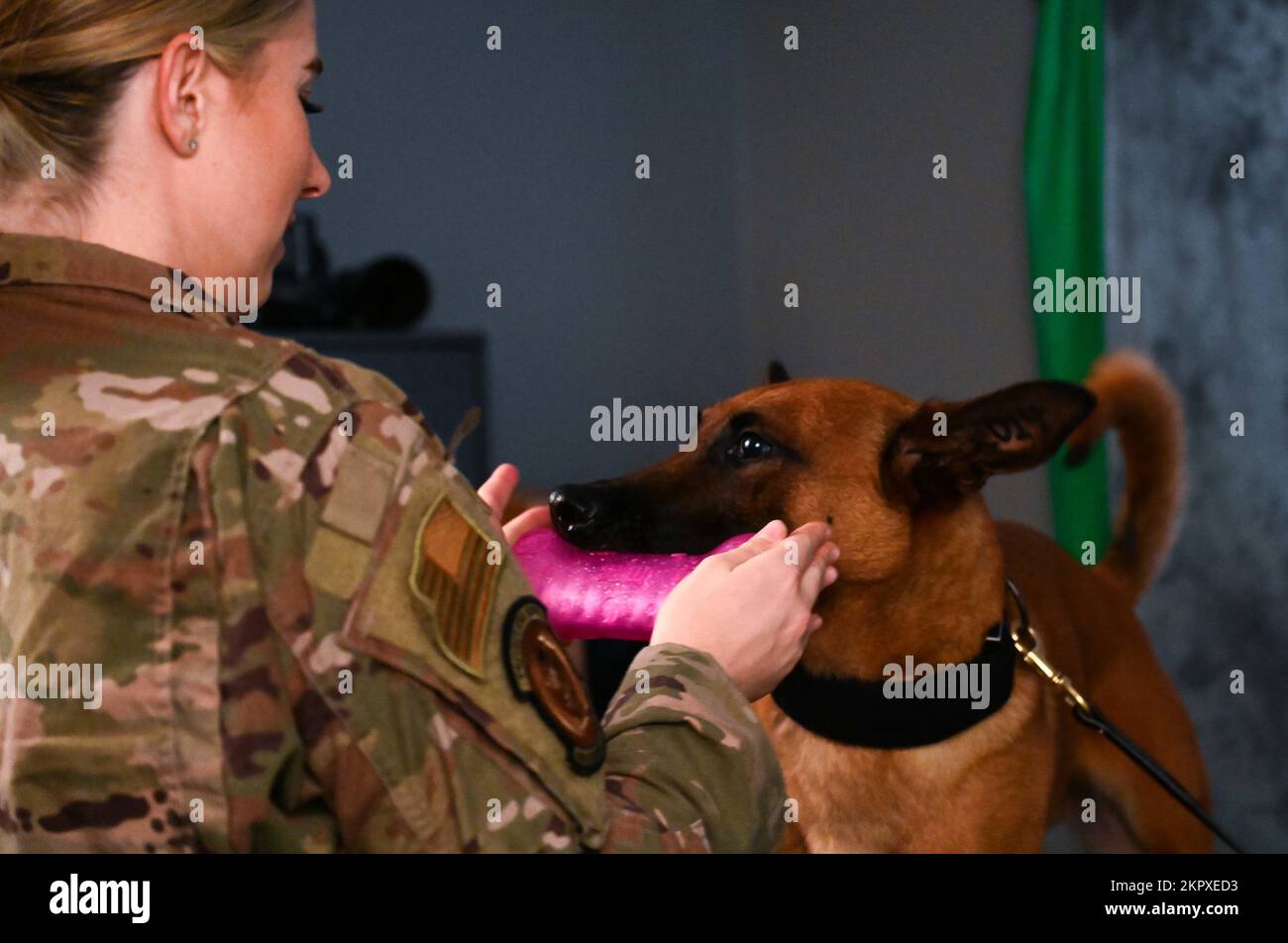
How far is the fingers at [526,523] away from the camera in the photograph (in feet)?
3.65

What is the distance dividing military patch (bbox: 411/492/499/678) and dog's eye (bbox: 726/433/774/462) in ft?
2.32

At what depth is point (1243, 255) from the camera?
2.15m

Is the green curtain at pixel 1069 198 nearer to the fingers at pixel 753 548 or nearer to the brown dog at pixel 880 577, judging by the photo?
the brown dog at pixel 880 577

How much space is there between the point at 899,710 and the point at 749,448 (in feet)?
Result: 1.03

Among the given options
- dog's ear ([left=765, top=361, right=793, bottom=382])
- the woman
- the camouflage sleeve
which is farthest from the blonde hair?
dog's ear ([left=765, top=361, right=793, bottom=382])

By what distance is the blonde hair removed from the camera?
58 cm

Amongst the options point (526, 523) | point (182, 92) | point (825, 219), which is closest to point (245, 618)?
point (182, 92)

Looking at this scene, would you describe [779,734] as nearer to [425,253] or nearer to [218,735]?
[218,735]

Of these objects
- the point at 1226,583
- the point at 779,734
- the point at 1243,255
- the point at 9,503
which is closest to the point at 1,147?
the point at 9,503

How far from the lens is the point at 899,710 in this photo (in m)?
1.22

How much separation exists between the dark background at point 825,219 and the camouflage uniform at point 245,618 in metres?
1.92

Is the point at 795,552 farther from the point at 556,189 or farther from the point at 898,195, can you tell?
the point at 556,189

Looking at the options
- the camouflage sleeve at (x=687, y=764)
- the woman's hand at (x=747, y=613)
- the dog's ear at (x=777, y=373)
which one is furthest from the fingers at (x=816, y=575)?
the dog's ear at (x=777, y=373)

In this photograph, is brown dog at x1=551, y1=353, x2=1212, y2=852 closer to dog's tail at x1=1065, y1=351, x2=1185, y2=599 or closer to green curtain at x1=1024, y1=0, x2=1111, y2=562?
dog's tail at x1=1065, y1=351, x2=1185, y2=599
